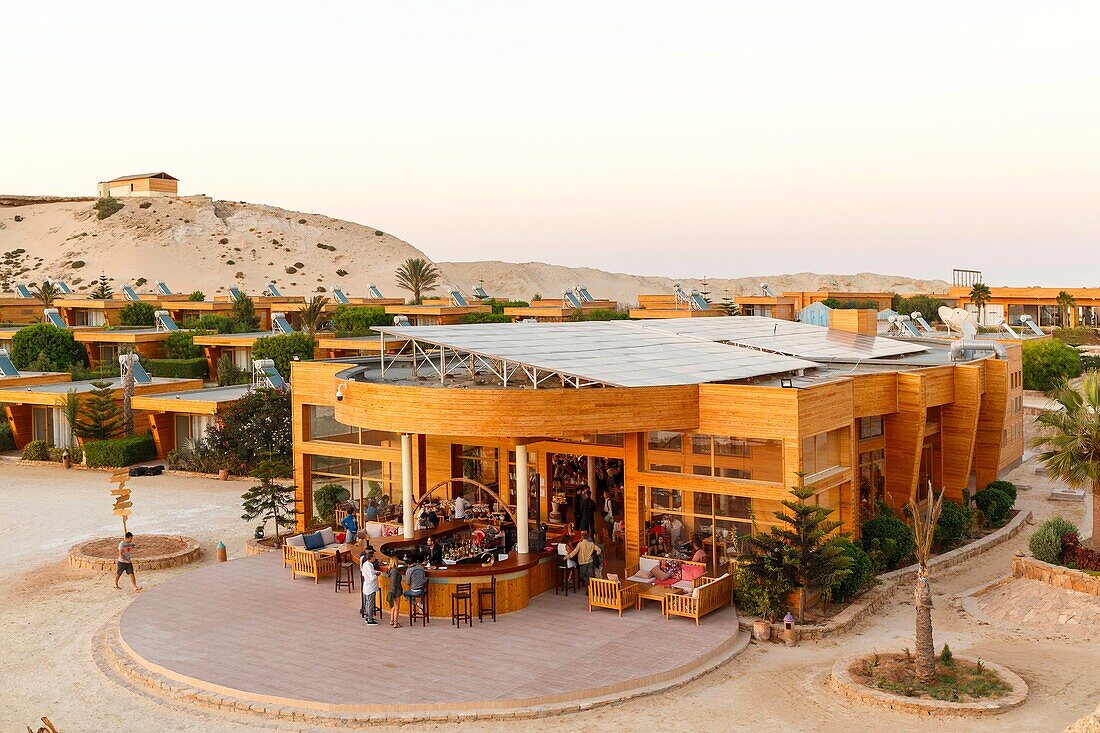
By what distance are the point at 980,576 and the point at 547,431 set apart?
35.1ft

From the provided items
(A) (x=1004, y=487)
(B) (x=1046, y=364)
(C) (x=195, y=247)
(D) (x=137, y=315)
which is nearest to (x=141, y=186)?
(C) (x=195, y=247)

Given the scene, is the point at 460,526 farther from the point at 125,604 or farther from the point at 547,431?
the point at 125,604

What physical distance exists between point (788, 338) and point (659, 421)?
1281cm

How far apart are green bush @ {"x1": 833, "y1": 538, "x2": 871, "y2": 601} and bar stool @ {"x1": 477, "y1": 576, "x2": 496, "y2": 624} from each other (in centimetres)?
643

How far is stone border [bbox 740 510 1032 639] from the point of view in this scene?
1844 centimetres

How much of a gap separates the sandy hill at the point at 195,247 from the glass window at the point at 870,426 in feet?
338

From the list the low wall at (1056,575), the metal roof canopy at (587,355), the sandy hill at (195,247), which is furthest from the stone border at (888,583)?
the sandy hill at (195,247)

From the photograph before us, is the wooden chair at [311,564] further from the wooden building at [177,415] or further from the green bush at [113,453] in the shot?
the green bush at [113,453]

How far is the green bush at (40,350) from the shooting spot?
5716 centimetres

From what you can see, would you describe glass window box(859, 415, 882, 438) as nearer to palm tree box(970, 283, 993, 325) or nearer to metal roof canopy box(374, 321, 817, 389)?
metal roof canopy box(374, 321, 817, 389)

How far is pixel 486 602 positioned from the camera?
1895cm

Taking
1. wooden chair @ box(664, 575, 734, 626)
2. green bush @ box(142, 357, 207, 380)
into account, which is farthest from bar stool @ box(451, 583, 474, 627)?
green bush @ box(142, 357, 207, 380)

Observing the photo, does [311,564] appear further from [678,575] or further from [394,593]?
[678,575]

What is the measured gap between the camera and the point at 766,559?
1870 centimetres
